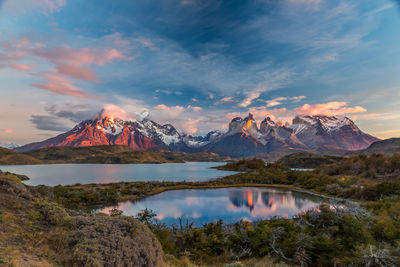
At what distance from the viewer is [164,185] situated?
7200cm

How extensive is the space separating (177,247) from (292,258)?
769 cm

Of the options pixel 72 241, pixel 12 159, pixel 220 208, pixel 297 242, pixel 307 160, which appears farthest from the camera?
pixel 12 159

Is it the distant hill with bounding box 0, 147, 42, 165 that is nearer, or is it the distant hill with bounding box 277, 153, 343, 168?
the distant hill with bounding box 277, 153, 343, 168

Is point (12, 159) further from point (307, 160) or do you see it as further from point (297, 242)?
point (307, 160)

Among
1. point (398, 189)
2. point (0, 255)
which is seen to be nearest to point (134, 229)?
point (0, 255)

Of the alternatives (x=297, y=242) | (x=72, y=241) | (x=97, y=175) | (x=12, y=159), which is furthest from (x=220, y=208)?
(x=12, y=159)

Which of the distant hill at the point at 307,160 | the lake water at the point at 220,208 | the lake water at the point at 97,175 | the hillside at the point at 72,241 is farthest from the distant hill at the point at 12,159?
the hillside at the point at 72,241

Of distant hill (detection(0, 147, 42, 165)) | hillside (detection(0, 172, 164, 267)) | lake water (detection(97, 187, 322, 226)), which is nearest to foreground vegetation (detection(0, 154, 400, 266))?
hillside (detection(0, 172, 164, 267))

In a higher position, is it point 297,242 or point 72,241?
point 72,241

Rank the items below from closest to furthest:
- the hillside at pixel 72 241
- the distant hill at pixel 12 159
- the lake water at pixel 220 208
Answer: the hillside at pixel 72 241 < the lake water at pixel 220 208 < the distant hill at pixel 12 159

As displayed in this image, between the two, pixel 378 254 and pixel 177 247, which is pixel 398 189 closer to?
pixel 378 254

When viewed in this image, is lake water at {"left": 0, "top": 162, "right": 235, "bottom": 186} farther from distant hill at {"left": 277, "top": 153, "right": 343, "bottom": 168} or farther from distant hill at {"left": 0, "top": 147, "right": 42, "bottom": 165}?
distant hill at {"left": 277, "top": 153, "right": 343, "bottom": 168}

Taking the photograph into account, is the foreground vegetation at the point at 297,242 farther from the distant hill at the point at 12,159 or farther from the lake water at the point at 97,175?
the distant hill at the point at 12,159

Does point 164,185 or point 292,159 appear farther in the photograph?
point 292,159
